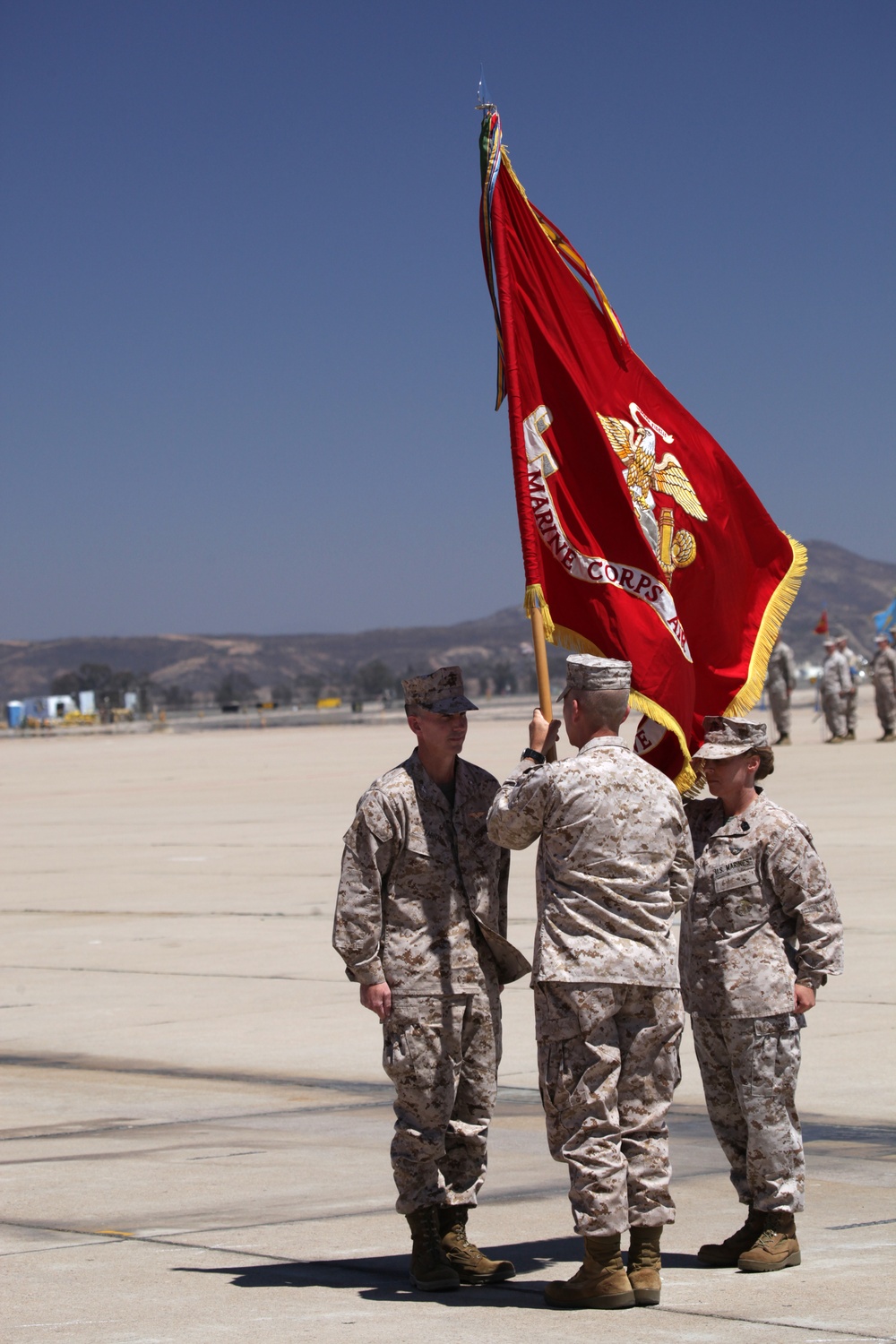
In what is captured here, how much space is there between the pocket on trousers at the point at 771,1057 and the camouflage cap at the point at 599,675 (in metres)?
1.11

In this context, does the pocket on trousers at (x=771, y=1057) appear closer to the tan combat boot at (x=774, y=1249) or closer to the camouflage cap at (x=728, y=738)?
the tan combat boot at (x=774, y=1249)

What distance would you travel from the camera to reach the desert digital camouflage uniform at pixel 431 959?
226 inches

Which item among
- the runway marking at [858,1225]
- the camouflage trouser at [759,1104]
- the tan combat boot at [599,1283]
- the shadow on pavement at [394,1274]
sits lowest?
the runway marking at [858,1225]

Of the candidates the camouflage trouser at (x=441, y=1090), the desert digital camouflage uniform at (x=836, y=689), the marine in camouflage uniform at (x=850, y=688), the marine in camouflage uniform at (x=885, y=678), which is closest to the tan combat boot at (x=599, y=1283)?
the camouflage trouser at (x=441, y=1090)

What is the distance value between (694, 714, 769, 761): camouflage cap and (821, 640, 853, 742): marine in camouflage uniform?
28745 mm

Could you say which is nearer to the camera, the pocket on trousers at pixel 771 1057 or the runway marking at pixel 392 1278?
the runway marking at pixel 392 1278

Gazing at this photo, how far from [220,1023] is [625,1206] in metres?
5.55

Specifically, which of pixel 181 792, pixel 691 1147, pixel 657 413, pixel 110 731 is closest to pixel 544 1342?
pixel 691 1147

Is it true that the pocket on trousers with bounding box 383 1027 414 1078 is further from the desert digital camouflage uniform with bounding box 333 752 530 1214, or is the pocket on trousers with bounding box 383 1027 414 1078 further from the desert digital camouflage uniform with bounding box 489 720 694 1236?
the desert digital camouflage uniform with bounding box 489 720 694 1236

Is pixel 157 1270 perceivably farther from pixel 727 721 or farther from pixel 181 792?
pixel 181 792

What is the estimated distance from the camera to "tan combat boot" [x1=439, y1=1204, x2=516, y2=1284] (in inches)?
221

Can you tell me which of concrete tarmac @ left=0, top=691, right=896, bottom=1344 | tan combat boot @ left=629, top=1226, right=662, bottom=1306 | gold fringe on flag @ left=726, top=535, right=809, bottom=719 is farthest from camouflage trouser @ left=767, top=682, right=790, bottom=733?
tan combat boot @ left=629, top=1226, right=662, bottom=1306

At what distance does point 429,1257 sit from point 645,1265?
658 millimetres

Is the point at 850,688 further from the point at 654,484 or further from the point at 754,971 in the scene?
the point at 754,971
